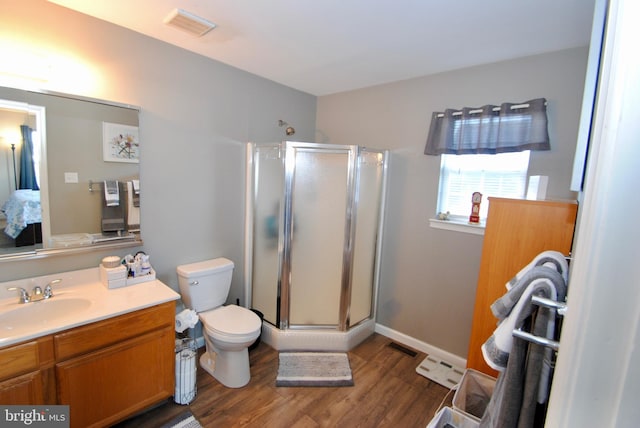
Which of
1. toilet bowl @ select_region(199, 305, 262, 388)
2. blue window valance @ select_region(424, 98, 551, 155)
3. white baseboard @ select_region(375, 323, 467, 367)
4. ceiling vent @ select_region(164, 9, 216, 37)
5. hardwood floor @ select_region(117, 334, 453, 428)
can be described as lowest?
hardwood floor @ select_region(117, 334, 453, 428)

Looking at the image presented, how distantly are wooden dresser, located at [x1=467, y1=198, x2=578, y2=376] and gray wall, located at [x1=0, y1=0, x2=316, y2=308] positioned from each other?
6.84 feet

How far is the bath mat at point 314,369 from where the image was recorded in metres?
2.22

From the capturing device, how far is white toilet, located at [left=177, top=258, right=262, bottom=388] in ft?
6.79

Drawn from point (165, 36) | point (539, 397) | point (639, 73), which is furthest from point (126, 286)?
point (639, 73)

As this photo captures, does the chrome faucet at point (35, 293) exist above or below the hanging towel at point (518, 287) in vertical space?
below

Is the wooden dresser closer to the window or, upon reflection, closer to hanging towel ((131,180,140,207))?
the window

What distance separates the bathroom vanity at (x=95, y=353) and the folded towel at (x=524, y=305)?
1750mm

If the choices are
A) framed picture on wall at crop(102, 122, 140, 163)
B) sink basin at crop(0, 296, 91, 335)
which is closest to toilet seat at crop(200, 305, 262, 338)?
sink basin at crop(0, 296, 91, 335)

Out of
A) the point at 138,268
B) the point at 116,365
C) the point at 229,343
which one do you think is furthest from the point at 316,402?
the point at 138,268

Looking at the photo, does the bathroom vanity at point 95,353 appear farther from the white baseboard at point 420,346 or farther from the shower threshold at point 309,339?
the white baseboard at point 420,346

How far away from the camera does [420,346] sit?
8.91 ft

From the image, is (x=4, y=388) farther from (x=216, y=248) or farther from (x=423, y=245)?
(x=423, y=245)

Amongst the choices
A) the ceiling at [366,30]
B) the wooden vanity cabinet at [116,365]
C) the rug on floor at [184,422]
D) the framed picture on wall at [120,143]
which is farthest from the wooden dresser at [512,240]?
the framed picture on wall at [120,143]

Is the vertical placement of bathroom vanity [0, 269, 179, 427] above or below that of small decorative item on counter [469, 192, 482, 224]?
below
